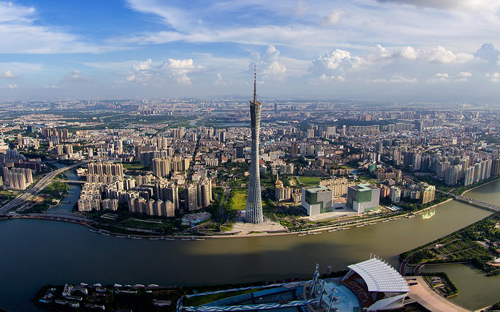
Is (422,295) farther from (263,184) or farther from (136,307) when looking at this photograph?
(263,184)

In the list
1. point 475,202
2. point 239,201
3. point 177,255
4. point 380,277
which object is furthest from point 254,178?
point 475,202

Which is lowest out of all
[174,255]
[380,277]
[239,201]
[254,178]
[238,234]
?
[174,255]

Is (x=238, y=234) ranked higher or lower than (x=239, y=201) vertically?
lower

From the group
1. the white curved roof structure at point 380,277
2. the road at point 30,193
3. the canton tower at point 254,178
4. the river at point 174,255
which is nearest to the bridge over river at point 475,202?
the river at point 174,255

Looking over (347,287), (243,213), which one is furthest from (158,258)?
(347,287)

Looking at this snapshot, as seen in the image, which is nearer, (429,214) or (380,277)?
(380,277)

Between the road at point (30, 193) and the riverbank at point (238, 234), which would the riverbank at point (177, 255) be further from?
the road at point (30, 193)

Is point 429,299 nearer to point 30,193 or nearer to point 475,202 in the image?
point 475,202

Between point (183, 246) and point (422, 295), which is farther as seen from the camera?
point (183, 246)
